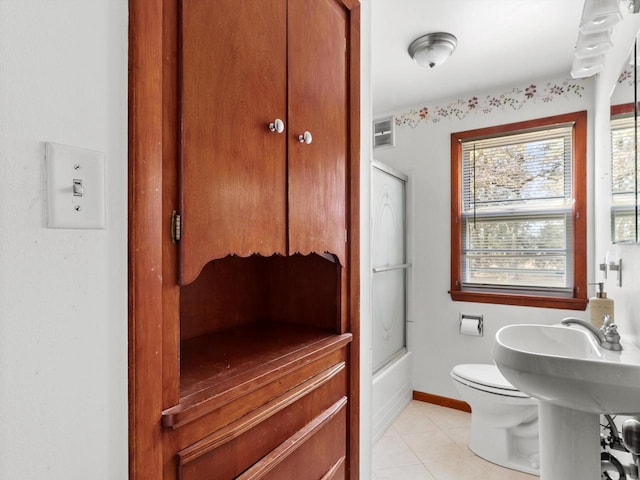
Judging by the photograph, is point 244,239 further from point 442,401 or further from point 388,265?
point 442,401

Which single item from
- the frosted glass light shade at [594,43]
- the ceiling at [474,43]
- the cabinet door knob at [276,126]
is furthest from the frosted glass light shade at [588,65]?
the cabinet door knob at [276,126]

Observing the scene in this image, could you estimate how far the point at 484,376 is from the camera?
86.7 inches

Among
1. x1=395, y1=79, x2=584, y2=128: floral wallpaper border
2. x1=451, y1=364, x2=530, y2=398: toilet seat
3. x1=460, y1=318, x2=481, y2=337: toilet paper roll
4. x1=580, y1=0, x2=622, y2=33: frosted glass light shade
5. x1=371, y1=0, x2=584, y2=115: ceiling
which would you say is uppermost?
x1=371, y1=0, x2=584, y2=115: ceiling

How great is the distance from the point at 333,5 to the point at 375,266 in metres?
1.58

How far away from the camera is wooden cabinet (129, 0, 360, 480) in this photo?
62cm

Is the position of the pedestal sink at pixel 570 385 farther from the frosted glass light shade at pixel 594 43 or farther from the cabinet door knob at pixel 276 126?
the frosted glass light shade at pixel 594 43

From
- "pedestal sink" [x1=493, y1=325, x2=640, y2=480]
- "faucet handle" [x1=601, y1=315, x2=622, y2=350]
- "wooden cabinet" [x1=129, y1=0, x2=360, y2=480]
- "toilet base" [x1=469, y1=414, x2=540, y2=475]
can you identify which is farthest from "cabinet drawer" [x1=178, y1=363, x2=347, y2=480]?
"toilet base" [x1=469, y1=414, x2=540, y2=475]

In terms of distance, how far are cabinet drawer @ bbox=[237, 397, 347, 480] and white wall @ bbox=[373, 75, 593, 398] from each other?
180cm

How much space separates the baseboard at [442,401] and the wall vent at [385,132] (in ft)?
6.51

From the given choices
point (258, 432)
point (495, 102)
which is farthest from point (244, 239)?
point (495, 102)

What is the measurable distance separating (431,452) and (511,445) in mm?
452

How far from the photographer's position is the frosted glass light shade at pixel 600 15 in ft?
4.09

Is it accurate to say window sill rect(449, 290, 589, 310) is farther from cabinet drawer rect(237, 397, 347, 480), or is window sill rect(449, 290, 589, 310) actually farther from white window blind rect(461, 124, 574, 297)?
cabinet drawer rect(237, 397, 347, 480)
